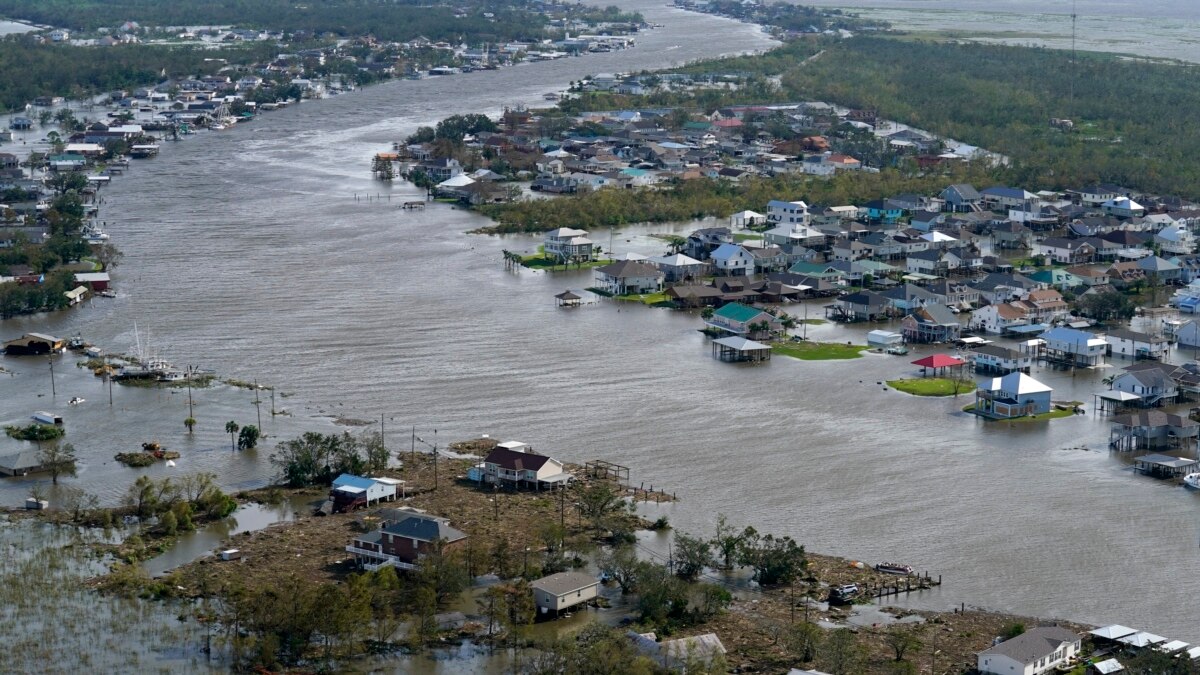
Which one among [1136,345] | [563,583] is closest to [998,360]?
[1136,345]

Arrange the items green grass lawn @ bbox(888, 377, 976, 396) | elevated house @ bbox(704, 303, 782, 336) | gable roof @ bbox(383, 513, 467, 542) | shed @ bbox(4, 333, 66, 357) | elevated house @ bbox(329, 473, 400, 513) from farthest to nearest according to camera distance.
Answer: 1. elevated house @ bbox(704, 303, 782, 336)
2. shed @ bbox(4, 333, 66, 357)
3. green grass lawn @ bbox(888, 377, 976, 396)
4. elevated house @ bbox(329, 473, 400, 513)
5. gable roof @ bbox(383, 513, 467, 542)

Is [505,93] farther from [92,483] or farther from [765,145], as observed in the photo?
[92,483]

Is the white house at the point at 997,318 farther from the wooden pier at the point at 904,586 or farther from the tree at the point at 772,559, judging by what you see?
the tree at the point at 772,559

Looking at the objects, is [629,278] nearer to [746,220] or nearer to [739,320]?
[739,320]

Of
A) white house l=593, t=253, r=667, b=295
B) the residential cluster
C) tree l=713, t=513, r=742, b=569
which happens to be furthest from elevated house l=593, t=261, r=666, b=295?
tree l=713, t=513, r=742, b=569

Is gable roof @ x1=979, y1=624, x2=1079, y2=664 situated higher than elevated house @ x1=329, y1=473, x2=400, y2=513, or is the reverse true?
gable roof @ x1=979, y1=624, x2=1079, y2=664

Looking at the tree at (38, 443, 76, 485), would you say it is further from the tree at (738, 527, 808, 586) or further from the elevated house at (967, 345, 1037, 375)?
the elevated house at (967, 345, 1037, 375)
